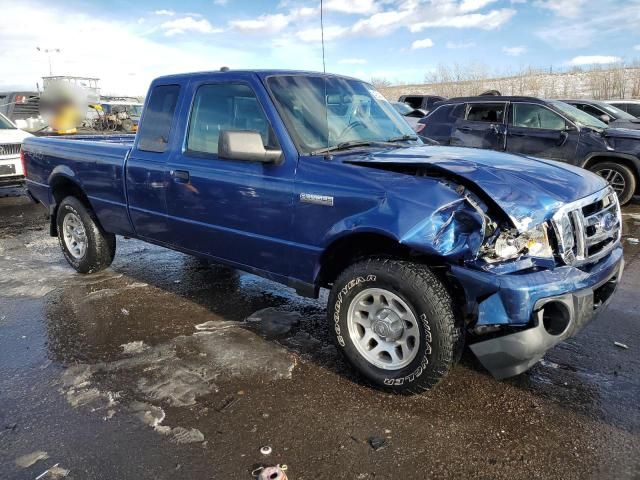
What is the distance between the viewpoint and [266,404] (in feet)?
9.93

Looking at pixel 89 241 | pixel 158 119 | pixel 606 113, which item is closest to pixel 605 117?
pixel 606 113

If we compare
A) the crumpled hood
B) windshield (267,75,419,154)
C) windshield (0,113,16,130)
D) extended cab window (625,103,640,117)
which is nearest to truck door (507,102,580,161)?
windshield (267,75,419,154)

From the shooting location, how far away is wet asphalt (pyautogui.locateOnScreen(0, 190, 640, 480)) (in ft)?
8.27

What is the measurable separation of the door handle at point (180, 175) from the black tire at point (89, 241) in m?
1.72

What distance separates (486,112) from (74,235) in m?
7.64

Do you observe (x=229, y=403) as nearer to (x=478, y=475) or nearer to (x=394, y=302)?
(x=394, y=302)

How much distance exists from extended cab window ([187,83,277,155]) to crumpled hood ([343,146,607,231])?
81 cm

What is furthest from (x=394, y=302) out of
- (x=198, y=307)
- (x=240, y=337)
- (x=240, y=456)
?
(x=198, y=307)

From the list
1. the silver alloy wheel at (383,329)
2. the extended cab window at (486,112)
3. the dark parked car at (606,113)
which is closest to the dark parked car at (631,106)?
the dark parked car at (606,113)

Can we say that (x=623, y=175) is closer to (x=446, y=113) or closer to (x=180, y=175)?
(x=446, y=113)

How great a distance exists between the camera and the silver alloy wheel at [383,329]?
2.97m

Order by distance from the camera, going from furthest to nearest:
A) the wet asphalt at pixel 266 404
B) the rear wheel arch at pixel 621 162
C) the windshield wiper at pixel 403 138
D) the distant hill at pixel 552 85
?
the distant hill at pixel 552 85, the rear wheel arch at pixel 621 162, the windshield wiper at pixel 403 138, the wet asphalt at pixel 266 404

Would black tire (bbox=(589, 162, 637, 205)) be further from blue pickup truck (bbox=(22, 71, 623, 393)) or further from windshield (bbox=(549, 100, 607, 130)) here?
blue pickup truck (bbox=(22, 71, 623, 393))

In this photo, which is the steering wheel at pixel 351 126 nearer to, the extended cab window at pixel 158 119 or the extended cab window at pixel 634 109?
the extended cab window at pixel 158 119
